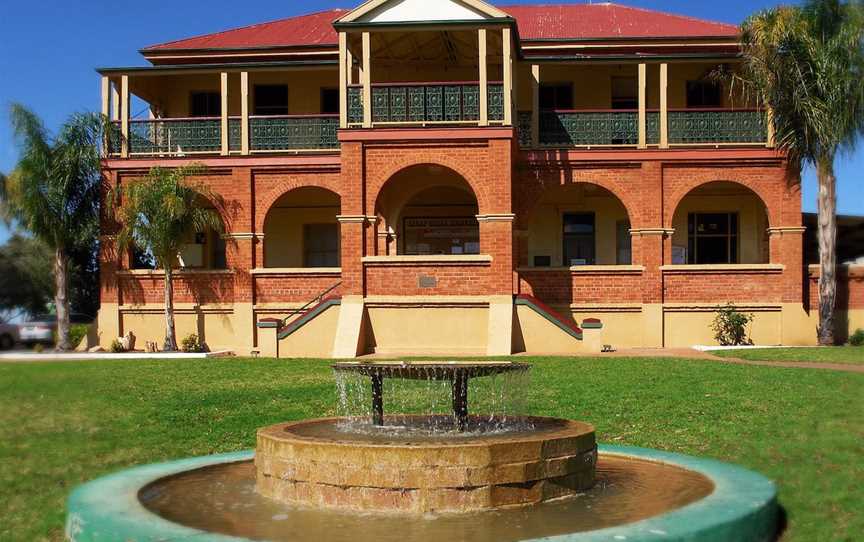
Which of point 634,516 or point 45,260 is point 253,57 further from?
point 634,516

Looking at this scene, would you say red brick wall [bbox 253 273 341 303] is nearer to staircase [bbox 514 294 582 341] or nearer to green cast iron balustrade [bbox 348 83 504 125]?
green cast iron balustrade [bbox 348 83 504 125]

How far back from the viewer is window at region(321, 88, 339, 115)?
29781 mm

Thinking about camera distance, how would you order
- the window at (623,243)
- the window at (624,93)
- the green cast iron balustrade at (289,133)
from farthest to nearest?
the window at (624,93)
the window at (623,243)
the green cast iron balustrade at (289,133)

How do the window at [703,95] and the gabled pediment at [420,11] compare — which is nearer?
the gabled pediment at [420,11]

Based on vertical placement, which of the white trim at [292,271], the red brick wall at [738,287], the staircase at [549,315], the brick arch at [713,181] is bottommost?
the staircase at [549,315]

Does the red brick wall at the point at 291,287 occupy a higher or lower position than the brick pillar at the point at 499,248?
lower

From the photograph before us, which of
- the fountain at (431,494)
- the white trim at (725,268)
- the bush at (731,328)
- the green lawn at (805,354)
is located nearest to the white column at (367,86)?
the white trim at (725,268)

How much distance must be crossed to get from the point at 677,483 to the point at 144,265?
81.4 ft

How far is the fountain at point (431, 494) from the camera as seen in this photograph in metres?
6.46

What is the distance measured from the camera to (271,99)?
30.2m

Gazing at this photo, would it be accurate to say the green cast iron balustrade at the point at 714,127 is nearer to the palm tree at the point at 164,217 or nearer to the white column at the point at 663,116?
the white column at the point at 663,116

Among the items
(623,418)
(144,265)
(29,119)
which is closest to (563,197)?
(144,265)

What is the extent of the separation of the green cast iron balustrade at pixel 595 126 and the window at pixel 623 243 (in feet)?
11.4

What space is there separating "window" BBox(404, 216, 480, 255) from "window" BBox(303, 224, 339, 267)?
2320 millimetres
